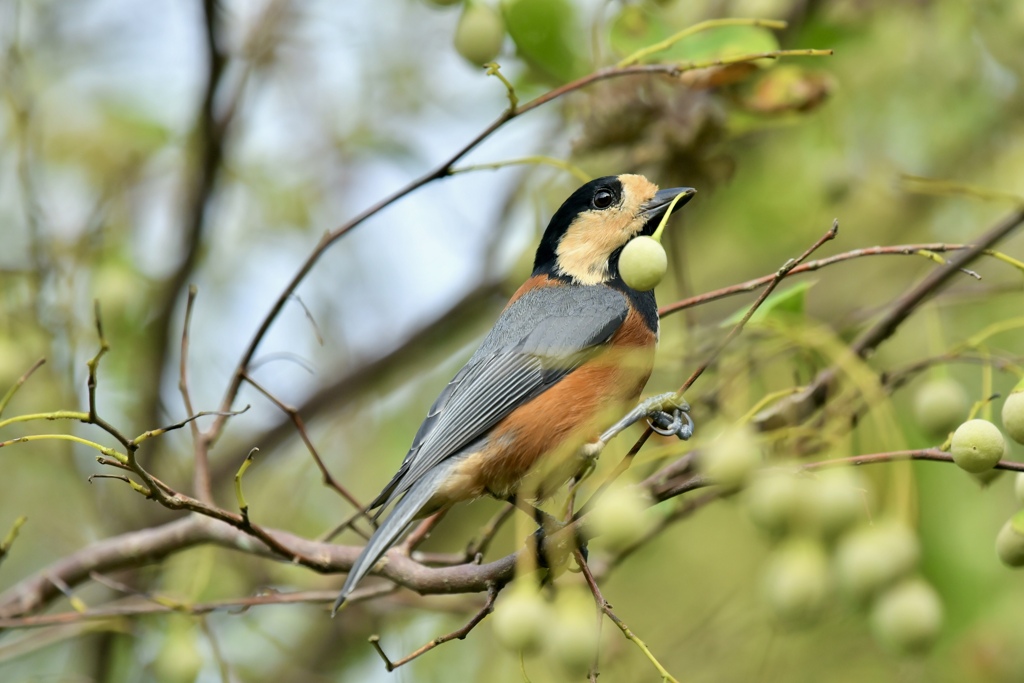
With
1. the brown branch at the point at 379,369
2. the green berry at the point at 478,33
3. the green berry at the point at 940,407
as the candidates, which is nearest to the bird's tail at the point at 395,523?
the green berry at the point at 478,33

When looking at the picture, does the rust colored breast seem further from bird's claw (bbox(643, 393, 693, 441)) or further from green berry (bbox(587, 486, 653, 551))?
green berry (bbox(587, 486, 653, 551))

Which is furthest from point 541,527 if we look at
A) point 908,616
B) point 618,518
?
point 908,616

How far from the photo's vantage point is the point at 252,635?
494 centimetres

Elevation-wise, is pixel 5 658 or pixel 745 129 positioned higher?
pixel 745 129

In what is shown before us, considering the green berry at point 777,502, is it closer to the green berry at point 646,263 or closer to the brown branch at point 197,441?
the green berry at point 646,263

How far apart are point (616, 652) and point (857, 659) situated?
126 centimetres

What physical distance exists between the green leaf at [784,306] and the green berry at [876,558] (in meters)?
0.85

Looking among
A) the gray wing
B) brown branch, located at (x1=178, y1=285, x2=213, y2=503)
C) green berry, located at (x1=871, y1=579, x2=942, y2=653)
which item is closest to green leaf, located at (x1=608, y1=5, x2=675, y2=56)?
the gray wing

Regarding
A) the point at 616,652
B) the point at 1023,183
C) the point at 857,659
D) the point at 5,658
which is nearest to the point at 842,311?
the point at 1023,183

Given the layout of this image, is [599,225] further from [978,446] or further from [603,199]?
[978,446]

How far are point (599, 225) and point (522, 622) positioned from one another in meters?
1.75

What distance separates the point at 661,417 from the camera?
263cm

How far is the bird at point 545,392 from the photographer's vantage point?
289 cm

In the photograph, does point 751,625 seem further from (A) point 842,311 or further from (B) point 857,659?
(A) point 842,311
